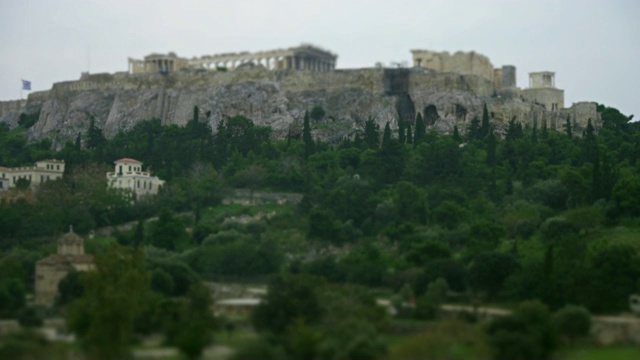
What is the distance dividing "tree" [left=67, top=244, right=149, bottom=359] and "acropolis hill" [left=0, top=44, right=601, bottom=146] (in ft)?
136

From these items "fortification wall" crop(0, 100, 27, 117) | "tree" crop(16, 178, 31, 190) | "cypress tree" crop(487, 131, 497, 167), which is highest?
"fortification wall" crop(0, 100, 27, 117)

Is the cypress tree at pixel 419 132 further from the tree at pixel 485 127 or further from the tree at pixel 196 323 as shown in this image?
the tree at pixel 196 323

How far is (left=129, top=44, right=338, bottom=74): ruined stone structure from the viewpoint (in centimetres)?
11494

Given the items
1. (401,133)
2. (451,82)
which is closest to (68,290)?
(401,133)

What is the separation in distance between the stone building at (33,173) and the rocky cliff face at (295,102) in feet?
41.3

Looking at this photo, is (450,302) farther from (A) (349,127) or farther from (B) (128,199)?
(A) (349,127)

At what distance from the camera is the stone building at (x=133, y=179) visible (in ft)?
290

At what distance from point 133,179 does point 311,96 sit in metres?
21.7

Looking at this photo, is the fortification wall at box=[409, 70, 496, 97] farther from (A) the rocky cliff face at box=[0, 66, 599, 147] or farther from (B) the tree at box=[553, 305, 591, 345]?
(B) the tree at box=[553, 305, 591, 345]

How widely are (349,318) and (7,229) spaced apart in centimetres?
2790

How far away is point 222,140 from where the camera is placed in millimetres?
95125

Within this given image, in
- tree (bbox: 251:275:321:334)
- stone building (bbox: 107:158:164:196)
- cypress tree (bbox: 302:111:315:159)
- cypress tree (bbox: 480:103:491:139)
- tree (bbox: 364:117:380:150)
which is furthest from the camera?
cypress tree (bbox: 480:103:491:139)

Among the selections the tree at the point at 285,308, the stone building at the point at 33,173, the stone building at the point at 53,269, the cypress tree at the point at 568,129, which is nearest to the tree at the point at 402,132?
the cypress tree at the point at 568,129

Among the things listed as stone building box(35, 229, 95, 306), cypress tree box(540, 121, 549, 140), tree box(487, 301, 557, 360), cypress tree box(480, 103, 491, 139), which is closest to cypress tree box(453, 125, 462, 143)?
cypress tree box(480, 103, 491, 139)
